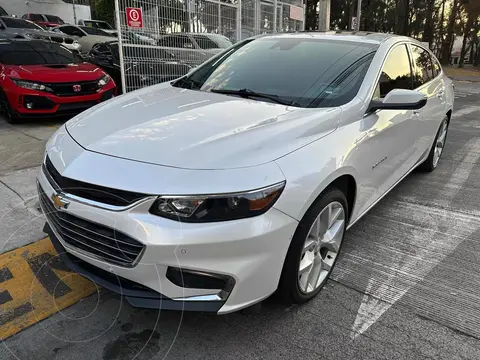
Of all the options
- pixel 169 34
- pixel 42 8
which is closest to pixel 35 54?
pixel 169 34

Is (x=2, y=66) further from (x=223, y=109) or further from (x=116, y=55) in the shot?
(x=223, y=109)

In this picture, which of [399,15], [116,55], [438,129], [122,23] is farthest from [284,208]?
[399,15]

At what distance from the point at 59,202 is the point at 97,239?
0.33 metres

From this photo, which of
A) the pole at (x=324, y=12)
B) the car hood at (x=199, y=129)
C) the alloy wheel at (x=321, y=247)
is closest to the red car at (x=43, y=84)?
the car hood at (x=199, y=129)

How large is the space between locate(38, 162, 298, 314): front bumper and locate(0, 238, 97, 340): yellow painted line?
61 cm

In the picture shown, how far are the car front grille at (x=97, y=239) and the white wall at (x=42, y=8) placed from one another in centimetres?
2915

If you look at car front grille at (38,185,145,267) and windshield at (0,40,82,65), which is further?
windshield at (0,40,82,65)

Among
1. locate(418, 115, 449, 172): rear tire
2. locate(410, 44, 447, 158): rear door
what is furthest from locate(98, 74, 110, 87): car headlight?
locate(418, 115, 449, 172): rear tire

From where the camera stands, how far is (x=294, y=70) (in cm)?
324

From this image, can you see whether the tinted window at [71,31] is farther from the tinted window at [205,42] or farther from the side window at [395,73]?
the side window at [395,73]

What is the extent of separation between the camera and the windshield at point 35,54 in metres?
7.14

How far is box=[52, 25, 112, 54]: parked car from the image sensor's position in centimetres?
1561

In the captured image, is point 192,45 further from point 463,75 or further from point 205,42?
point 463,75

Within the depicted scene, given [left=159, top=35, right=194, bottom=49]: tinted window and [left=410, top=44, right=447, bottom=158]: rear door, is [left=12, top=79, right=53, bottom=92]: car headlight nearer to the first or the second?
[left=159, top=35, right=194, bottom=49]: tinted window
